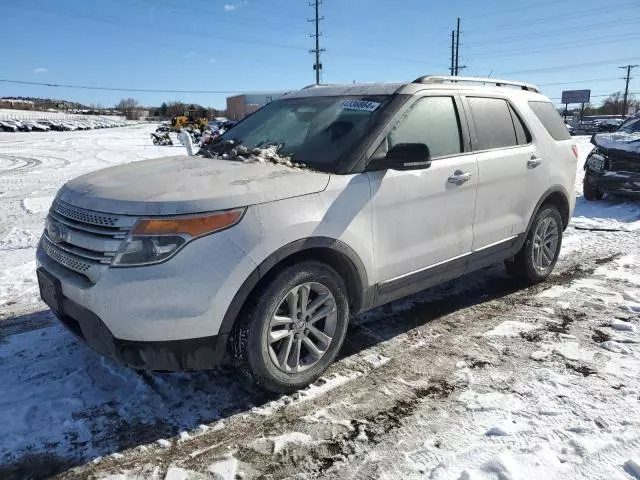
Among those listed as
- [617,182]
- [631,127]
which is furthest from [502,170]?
[631,127]

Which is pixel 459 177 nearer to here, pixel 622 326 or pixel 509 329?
pixel 509 329

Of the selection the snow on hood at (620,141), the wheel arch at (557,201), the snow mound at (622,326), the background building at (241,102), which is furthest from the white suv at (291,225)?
the background building at (241,102)

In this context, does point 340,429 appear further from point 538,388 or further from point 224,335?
point 538,388

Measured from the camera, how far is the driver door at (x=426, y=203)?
3.25 metres

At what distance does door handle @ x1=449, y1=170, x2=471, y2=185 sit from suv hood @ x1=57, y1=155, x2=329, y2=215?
113 centimetres

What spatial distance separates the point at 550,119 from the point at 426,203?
2307 millimetres

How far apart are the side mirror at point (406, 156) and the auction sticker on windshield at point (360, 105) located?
1.55ft

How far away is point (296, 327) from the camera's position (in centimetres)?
296

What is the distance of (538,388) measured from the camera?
119 inches

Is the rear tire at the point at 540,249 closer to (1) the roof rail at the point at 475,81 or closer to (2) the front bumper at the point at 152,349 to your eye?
(1) the roof rail at the point at 475,81

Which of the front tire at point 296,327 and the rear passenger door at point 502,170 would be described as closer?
the front tire at point 296,327

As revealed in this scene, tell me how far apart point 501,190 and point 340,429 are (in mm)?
2503

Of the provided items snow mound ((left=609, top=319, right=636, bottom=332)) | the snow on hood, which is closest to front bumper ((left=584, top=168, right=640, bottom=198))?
the snow on hood

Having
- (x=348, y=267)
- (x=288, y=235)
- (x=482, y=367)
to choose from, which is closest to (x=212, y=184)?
(x=288, y=235)
